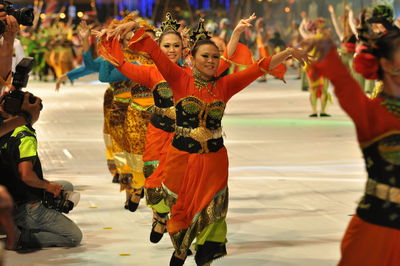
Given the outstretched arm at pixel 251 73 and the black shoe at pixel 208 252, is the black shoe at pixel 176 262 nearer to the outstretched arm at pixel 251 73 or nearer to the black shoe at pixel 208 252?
the black shoe at pixel 208 252

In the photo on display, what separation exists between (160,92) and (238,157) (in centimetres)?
458

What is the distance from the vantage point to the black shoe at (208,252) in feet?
20.6

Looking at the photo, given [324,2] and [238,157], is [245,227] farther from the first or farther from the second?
[324,2]

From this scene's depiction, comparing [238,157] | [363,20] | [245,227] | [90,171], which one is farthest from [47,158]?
[363,20]

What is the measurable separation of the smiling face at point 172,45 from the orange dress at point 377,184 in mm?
3478

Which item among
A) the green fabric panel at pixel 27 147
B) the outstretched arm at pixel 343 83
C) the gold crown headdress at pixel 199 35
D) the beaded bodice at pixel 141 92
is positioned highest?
the outstretched arm at pixel 343 83

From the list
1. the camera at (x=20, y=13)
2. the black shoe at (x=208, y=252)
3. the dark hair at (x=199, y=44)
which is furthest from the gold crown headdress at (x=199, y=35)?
the black shoe at (x=208, y=252)

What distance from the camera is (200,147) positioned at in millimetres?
6355

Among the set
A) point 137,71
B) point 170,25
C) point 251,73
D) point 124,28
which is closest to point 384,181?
point 251,73

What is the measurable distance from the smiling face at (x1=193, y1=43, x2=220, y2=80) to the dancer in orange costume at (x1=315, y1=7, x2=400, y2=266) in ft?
6.66

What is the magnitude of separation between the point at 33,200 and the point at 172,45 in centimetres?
161

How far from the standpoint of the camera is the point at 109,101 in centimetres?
993

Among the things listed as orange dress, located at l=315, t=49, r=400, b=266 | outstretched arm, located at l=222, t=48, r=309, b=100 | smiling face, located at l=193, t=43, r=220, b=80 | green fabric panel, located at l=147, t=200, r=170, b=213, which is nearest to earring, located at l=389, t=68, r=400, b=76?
orange dress, located at l=315, t=49, r=400, b=266

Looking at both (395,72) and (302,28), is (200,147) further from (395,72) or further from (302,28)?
(302,28)
